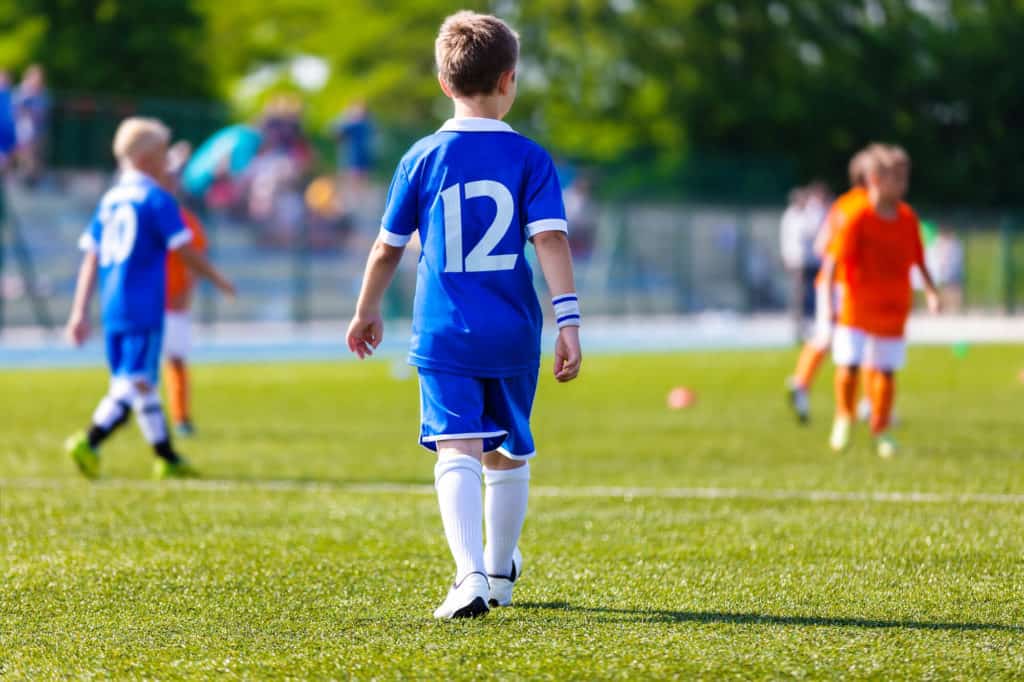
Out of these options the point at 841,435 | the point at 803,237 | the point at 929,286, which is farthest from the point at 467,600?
the point at 803,237

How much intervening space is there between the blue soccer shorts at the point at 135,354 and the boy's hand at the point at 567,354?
414cm

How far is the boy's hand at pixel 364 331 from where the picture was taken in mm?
4898

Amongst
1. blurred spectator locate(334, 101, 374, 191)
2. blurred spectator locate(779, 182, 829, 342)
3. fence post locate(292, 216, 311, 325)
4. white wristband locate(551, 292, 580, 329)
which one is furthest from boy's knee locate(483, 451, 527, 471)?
blurred spectator locate(334, 101, 374, 191)

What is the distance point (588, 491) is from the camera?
8.08m

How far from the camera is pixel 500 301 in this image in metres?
4.85

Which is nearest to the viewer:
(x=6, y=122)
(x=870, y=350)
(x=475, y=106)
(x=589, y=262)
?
(x=475, y=106)

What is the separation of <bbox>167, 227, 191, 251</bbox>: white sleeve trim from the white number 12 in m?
3.85

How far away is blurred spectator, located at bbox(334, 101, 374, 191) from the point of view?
29.0 m

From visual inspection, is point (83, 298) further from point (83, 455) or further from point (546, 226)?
point (546, 226)

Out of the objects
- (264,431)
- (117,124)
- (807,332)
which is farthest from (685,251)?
(264,431)

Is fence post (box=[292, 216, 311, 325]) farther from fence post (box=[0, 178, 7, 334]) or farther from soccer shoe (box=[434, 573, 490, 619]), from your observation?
soccer shoe (box=[434, 573, 490, 619])

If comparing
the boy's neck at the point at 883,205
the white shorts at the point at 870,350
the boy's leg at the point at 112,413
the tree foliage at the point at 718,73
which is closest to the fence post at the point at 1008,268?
the tree foliage at the point at 718,73

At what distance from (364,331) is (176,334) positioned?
6411 mm

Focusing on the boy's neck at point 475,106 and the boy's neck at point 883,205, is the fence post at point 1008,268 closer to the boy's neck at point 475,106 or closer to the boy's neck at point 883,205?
the boy's neck at point 883,205
